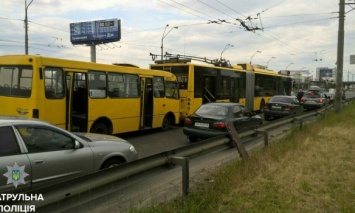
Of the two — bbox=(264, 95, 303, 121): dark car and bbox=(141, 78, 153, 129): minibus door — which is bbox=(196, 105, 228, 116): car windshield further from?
bbox=(264, 95, 303, 121): dark car

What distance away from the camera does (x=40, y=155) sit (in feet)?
16.1

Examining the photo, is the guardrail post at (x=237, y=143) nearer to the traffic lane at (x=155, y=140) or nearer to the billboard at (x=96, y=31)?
the traffic lane at (x=155, y=140)

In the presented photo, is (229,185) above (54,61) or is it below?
below

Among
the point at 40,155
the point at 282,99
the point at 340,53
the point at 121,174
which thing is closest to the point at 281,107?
the point at 282,99

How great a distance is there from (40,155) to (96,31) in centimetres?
4427

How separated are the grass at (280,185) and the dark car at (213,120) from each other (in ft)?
9.37

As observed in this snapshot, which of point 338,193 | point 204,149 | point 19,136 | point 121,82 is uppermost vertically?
point 121,82

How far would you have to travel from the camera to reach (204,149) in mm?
6074

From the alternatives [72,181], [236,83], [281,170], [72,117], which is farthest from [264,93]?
[72,181]

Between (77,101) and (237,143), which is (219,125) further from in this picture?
(77,101)

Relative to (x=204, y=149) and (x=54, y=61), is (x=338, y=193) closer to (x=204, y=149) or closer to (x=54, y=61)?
(x=204, y=149)

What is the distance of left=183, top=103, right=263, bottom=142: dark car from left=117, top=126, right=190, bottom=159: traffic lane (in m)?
0.64

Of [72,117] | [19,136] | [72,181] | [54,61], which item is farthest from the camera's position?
[72,117]

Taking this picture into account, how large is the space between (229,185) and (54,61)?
648cm
